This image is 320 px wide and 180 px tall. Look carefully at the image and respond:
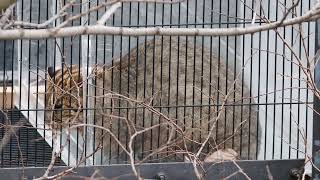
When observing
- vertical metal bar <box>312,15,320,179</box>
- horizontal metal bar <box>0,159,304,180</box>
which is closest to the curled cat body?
horizontal metal bar <box>0,159,304,180</box>

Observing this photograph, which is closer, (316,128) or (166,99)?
(316,128)

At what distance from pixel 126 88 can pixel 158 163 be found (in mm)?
1373

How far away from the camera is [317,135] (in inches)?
316

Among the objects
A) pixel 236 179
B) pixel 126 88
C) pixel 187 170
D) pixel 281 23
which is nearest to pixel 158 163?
pixel 187 170

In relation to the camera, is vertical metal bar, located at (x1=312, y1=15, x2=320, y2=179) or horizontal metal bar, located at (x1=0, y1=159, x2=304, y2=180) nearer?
vertical metal bar, located at (x1=312, y1=15, x2=320, y2=179)

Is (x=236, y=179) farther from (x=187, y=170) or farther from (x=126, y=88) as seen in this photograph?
(x=126, y=88)

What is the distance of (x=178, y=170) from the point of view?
26.6 ft

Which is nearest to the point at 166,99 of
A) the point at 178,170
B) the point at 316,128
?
the point at 178,170

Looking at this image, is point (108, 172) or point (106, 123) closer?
point (108, 172)

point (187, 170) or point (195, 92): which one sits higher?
point (195, 92)

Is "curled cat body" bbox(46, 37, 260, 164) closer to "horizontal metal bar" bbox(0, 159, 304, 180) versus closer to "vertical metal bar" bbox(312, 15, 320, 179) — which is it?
"horizontal metal bar" bbox(0, 159, 304, 180)

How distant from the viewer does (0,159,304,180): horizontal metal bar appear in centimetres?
775

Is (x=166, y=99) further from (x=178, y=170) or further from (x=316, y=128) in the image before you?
(x=316, y=128)

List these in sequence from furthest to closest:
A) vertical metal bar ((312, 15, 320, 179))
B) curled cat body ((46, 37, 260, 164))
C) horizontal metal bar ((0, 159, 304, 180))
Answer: curled cat body ((46, 37, 260, 164)), horizontal metal bar ((0, 159, 304, 180)), vertical metal bar ((312, 15, 320, 179))
